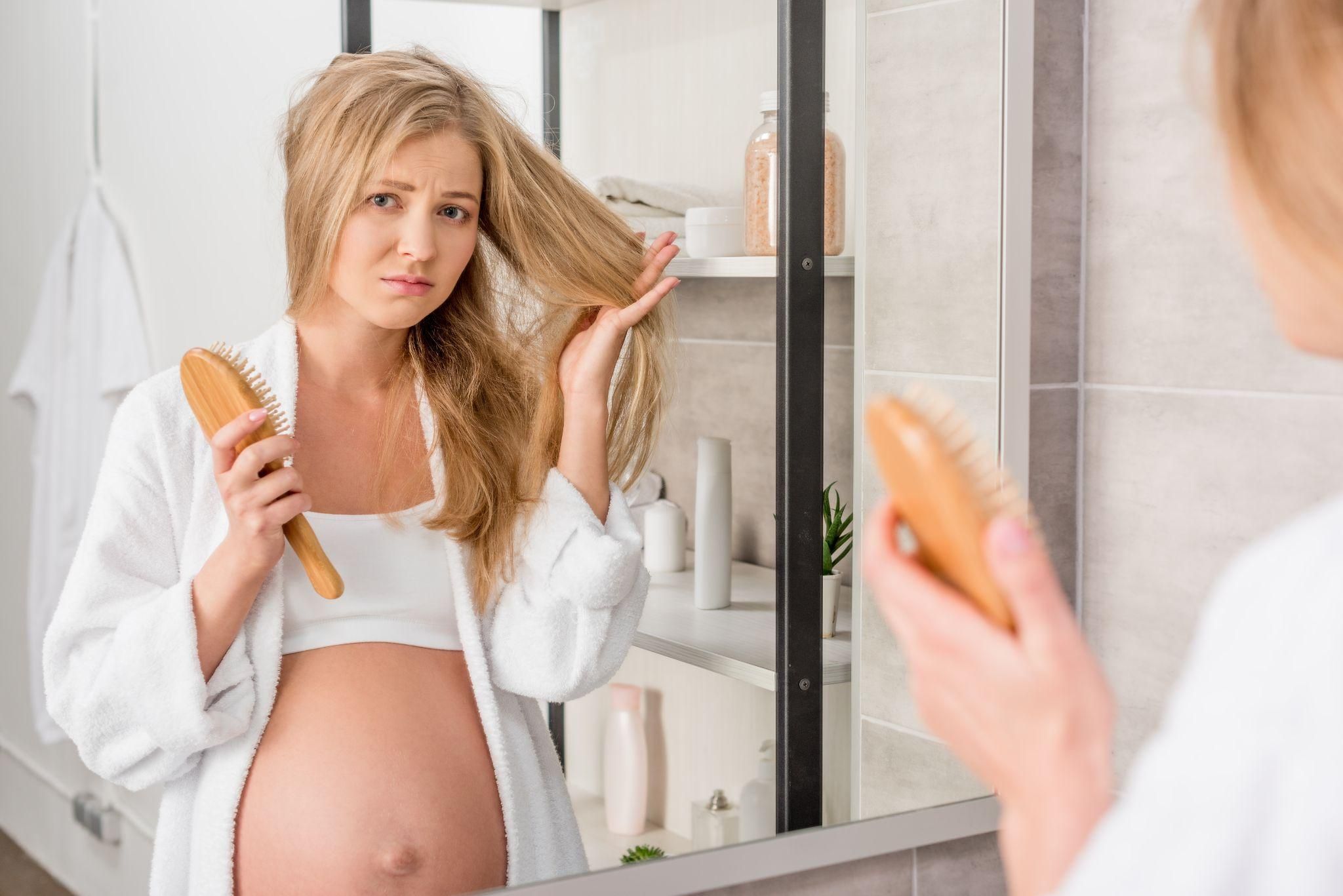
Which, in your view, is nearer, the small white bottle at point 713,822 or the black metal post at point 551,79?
the black metal post at point 551,79

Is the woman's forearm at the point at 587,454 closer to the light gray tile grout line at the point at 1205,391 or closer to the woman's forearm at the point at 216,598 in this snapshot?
the woman's forearm at the point at 216,598

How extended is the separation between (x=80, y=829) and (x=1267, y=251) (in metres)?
0.77

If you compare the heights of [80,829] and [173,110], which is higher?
[173,110]

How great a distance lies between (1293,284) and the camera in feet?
1.34

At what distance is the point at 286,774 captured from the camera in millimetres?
793

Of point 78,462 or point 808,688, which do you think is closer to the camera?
point 78,462

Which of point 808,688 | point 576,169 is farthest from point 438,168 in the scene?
point 808,688

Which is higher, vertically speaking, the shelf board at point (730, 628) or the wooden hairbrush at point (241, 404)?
the wooden hairbrush at point (241, 404)

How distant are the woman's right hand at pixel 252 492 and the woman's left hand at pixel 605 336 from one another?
223 mm

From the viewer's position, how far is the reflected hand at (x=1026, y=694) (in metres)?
0.39

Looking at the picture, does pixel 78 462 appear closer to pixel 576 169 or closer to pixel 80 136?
pixel 80 136

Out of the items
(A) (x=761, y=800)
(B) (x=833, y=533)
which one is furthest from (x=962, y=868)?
(B) (x=833, y=533)

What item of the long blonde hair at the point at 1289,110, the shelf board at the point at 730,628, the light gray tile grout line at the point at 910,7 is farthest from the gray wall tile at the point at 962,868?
the long blonde hair at the point at 1289,110

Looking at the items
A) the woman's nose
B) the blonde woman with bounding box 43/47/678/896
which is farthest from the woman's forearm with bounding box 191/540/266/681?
the woman's nose
